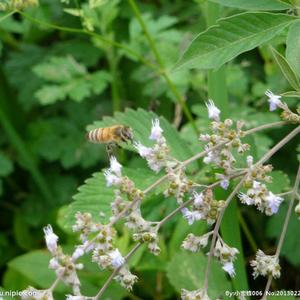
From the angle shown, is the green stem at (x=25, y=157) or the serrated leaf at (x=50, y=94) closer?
the serrated leaf at (x=50, y=94)

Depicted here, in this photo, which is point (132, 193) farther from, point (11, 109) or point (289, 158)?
point (11, 109)

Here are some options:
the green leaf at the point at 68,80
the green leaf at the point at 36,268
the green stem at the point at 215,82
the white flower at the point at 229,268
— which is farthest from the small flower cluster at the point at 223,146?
the green leaf at the point at 68,80

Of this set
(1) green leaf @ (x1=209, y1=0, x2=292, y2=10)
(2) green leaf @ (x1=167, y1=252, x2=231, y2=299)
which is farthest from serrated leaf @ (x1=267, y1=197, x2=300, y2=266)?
(1) green leaf @ (x1=209, y1=0, x2=292, y2=10)

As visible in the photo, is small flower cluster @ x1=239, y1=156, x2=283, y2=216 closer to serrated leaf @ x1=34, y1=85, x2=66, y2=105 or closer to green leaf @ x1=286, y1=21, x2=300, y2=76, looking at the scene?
green leaf @ x1=286, y1=21, x2=300, y2=76

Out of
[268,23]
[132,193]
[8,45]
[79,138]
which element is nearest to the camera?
[132,193]

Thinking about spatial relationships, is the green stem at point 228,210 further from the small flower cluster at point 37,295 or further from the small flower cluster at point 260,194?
the small flower cluster at point 37,295

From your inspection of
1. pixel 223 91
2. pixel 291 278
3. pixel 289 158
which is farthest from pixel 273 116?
pixel 223 91
